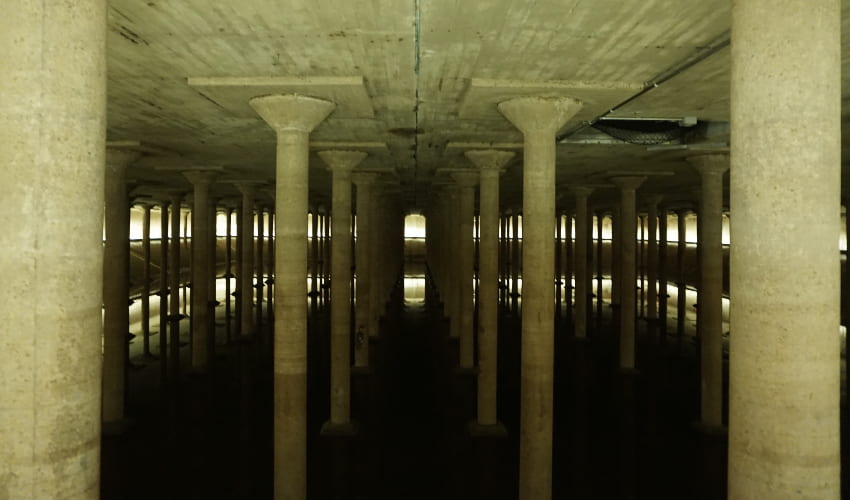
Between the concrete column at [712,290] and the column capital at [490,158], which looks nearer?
the concrete column at [712,290]

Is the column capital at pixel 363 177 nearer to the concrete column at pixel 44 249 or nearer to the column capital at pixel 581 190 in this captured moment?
the column capital at pixel 581 190

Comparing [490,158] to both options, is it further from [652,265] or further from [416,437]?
[652,265]

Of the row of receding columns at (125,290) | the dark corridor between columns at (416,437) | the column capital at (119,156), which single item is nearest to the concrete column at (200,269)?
the row of receding columns at (125,290)

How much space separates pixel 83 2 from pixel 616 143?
11.0m

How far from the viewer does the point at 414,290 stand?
36.8 meters

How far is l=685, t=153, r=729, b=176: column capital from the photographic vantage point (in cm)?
1276

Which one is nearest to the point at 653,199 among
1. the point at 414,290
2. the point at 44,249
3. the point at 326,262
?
the point at 414,290

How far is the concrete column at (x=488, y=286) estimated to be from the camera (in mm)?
12016

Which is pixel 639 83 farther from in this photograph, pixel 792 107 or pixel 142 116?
pixel 142 116

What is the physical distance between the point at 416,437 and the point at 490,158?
19.9 ft

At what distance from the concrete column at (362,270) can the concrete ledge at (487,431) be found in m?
5.00

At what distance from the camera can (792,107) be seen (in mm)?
3734

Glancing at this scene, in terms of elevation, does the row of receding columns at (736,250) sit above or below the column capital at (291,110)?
below

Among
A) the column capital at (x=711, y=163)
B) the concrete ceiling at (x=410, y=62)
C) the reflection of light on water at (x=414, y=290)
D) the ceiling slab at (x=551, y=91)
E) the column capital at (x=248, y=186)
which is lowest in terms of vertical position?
the reflection of light on water at (x=414, y=290)
